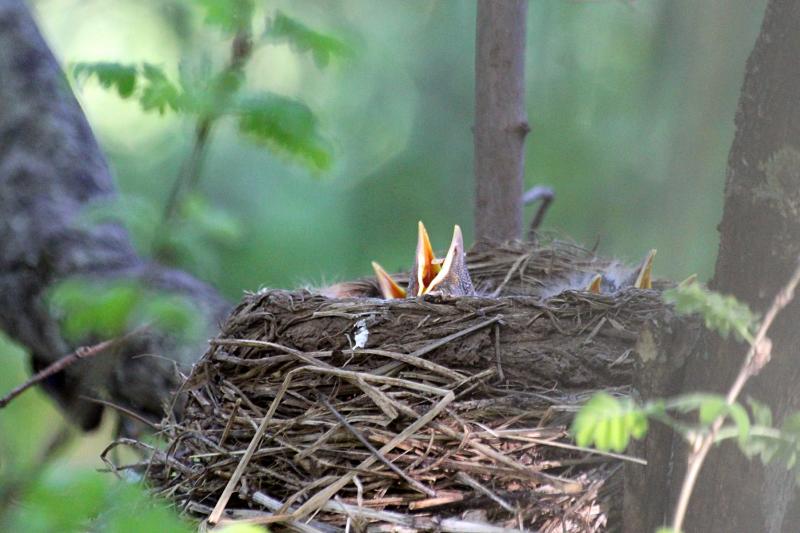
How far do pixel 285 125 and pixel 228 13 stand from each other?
0.19m

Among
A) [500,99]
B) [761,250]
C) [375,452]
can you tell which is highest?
[500,99]

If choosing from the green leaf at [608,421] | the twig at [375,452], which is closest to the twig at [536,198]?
the twig at [375,452]

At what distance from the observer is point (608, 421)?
128cm

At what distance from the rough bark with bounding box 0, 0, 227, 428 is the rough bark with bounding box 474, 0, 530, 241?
1.01m

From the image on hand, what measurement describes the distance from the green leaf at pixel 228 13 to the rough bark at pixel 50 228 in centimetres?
180

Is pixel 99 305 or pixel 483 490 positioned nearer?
pixel 99 305

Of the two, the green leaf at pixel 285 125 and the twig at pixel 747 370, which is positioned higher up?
the green leaf at pixel 285 125

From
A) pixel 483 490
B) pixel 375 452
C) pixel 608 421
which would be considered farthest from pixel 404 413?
pixel 608 421

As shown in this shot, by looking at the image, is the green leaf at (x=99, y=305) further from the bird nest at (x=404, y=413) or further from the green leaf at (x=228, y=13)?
the bird nest at (x=404, y=413)

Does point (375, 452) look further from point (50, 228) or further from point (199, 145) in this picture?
point (50, 228)

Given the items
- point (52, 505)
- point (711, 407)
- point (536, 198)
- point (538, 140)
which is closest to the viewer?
point (52, 505)

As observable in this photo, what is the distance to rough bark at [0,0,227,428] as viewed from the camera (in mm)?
2988

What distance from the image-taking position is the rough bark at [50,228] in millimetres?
2988

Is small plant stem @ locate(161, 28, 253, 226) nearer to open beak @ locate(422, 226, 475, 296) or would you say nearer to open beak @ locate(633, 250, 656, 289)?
open beak @ locate(422, 226, 475, 296)
